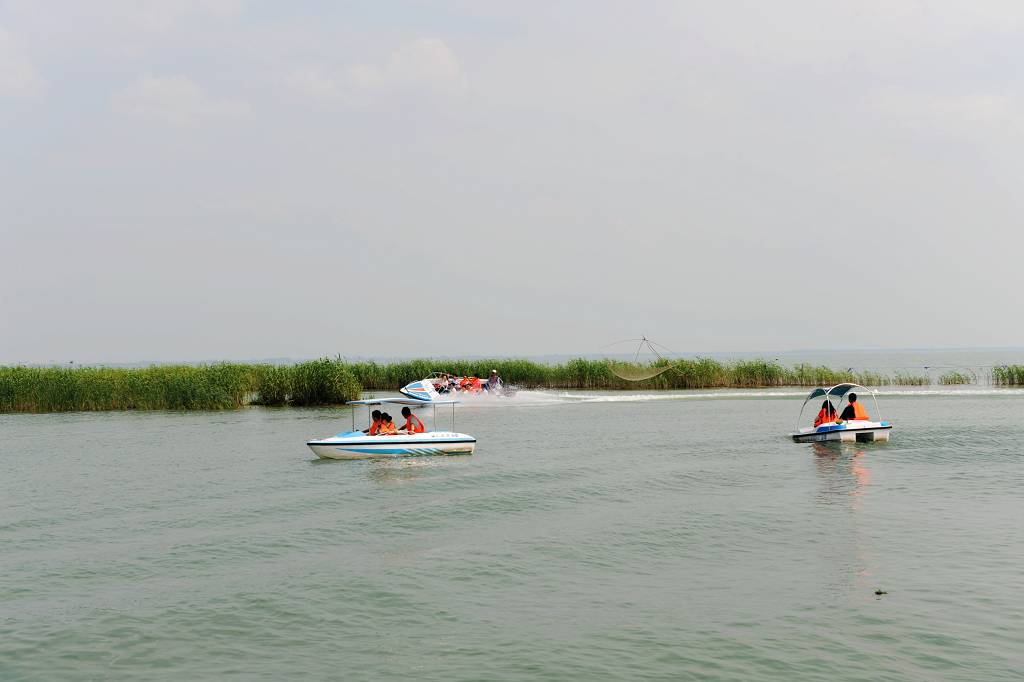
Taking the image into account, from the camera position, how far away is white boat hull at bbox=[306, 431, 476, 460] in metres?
28.2

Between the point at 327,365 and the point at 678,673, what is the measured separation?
46.0 meters

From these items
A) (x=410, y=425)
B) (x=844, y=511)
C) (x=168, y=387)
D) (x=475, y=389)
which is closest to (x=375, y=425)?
(x=410, y=425)

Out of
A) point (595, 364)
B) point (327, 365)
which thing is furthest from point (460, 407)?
point (595, 364)

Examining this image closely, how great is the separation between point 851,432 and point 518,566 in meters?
21.1

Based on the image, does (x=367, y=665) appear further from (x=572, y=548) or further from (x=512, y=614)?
(x=572, y=548)

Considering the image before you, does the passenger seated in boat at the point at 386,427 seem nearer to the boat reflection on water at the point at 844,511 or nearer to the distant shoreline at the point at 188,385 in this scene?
the boat reflection on water at the point at 844,511

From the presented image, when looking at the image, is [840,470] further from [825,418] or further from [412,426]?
[412,426]

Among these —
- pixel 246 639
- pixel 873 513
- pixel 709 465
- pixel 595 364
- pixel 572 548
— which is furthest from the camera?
pixel 595 364

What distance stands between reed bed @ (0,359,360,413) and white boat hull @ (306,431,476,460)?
986 inches

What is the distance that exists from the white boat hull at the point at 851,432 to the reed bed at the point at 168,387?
30351mm

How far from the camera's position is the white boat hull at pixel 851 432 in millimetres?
31641

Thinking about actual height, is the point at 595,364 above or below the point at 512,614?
above

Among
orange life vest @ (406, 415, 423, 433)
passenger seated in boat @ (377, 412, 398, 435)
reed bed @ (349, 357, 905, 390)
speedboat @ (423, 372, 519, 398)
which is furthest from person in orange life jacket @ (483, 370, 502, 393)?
passenger seated in boat @ (377, 412, 398, 435)

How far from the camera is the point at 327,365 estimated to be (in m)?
53.9
